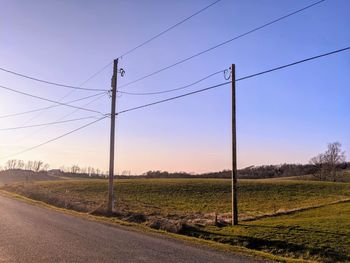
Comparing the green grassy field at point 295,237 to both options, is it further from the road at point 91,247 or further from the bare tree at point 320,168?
the bare tree at point 320,168

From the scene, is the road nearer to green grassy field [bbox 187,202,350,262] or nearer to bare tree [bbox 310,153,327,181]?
green grassy field [bbox 187,202,350,262]

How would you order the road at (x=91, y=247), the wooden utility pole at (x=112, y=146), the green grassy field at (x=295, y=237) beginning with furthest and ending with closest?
the wooden utility pole at (x=112, y=146), the green grassy field at (x=295, y=237), the road at (x=91, y=247)

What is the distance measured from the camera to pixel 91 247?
1304 cm

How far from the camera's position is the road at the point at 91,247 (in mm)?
11523

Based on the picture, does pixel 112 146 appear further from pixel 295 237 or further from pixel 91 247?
pixel 91 247

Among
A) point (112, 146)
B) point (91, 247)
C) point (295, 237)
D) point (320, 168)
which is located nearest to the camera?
point (91, 247)

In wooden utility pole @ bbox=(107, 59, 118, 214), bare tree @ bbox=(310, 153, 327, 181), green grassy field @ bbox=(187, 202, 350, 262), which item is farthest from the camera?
bare tree @ bbox=(310, 153, 327, 181)

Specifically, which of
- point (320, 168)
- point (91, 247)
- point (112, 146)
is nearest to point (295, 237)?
point (91, 247)

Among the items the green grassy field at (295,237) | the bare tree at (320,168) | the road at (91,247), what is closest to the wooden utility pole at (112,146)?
the green grassy field at (295,237)

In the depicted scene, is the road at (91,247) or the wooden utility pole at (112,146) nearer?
the road at (91,247)

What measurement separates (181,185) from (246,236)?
5003cm

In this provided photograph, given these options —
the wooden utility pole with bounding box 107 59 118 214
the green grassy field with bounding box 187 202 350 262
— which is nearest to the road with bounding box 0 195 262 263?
the green grassy field with bounding box 187 202 350 262

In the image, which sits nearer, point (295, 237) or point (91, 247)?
point (91, 247)

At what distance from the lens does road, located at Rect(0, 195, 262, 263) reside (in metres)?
11.5
